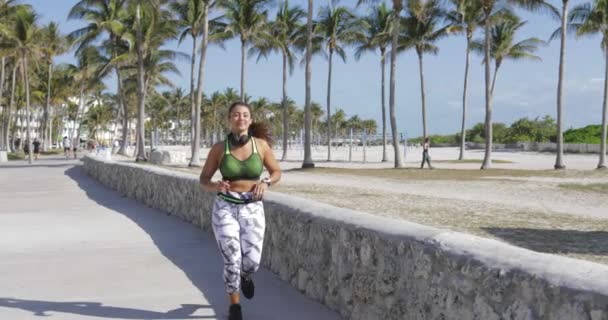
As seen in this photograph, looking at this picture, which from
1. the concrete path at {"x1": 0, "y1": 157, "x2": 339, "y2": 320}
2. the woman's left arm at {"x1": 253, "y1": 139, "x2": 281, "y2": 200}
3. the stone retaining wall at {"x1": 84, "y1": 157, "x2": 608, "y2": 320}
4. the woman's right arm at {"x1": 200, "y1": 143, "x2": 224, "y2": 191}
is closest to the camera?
the stone retaining wall at {"x1": 84, "y1": 157, "x2": 608, "y2": 320}

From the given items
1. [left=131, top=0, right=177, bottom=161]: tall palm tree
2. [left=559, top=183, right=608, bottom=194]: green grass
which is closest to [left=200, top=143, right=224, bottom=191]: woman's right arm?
[left=559, top=183, right=608, bottom=194]: green grass

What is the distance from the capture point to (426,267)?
11.7 ft

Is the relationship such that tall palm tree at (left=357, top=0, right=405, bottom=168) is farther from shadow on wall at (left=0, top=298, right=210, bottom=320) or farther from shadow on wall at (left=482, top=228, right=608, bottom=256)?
shadow on wall at (left=0, top=298, right=210, bottom=320)

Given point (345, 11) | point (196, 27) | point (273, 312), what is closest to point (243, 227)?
point (273, 312)

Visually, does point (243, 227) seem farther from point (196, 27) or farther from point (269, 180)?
point (196, 27)

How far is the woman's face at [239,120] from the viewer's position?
4648 millimetres

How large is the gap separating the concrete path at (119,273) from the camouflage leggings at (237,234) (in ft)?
1.71

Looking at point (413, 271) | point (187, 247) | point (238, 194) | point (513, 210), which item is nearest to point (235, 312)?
point (238, 194)

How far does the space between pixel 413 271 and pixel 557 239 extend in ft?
15.9

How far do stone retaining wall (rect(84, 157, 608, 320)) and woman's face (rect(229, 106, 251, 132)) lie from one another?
989 mm

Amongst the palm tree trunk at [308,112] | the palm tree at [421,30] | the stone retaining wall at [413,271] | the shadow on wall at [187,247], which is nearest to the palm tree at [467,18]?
the palm tree at [421,30]

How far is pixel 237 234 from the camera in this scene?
4.57 m

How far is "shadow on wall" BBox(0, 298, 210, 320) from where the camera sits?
5020 mm

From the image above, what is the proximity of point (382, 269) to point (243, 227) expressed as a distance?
1.05m
